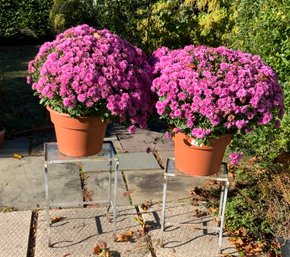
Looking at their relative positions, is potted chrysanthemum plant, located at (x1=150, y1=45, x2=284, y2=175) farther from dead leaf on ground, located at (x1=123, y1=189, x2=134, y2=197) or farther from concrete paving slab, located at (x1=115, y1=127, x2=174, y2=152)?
concrete paving slab, located at (x1=115, y1=127, x2=174, y2=152)

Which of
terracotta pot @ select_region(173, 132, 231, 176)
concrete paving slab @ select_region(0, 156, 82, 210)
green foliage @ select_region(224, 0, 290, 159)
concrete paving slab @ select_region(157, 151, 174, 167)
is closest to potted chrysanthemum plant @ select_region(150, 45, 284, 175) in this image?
terracotta pot @ select_region(173, 132, 231, 176)

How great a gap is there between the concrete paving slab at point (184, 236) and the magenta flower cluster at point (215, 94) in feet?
3.24

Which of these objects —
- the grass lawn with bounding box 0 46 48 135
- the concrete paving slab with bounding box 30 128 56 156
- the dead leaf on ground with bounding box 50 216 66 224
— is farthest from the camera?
the grass lawn with bounding box 0 46 48 135

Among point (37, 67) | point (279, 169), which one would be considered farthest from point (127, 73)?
point (279, 169)

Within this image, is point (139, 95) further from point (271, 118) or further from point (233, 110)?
point (271, 118)

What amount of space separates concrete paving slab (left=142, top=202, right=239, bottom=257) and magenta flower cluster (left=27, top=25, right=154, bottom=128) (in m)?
1.04

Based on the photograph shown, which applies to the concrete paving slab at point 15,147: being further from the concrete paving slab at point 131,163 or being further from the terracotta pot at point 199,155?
the terracotta pot at point 199,155

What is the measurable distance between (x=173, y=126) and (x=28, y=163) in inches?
85.9

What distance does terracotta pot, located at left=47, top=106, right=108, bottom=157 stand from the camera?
309 centimetres

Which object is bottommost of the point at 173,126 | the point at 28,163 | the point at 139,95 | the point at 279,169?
the point at 28,163

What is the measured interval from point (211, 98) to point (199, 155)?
0.48 m

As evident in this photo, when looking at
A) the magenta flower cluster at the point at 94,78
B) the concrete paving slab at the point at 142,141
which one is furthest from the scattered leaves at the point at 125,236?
the concrete paving slab at the point at 142,141

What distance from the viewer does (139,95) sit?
3016 mm

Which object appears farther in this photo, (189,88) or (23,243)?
(23,243)
